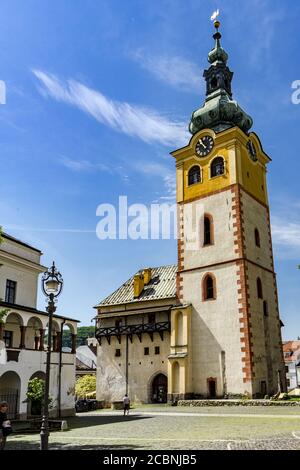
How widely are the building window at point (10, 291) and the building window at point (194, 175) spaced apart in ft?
60.3

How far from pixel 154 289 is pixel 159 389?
30.7 ft

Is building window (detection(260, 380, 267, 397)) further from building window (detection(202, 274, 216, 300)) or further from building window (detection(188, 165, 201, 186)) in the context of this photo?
building window (detection(188, 165, 201, 186))

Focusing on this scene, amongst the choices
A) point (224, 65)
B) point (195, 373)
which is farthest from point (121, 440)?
point (224, 65)

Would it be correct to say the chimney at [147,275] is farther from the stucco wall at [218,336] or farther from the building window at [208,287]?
the building window at [208,287]

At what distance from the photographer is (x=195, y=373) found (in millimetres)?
35844

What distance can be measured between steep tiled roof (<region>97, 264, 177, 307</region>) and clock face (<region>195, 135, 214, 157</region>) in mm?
12085

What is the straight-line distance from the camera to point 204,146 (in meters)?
40.9

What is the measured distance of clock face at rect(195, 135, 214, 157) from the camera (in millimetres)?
40500

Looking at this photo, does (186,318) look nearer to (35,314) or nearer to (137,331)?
(137,331)

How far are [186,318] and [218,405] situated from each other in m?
7.64

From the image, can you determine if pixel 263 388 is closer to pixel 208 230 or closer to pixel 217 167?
pixel 208 230

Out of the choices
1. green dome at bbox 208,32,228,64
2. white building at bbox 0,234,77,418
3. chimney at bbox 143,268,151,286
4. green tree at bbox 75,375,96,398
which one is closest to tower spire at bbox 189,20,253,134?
green dome at bbox 208,32,228,64

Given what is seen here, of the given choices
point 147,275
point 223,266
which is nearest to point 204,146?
point 223,266

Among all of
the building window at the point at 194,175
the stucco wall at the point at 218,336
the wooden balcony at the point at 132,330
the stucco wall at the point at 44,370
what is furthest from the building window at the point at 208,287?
the stucco wall at the point at 44,370
